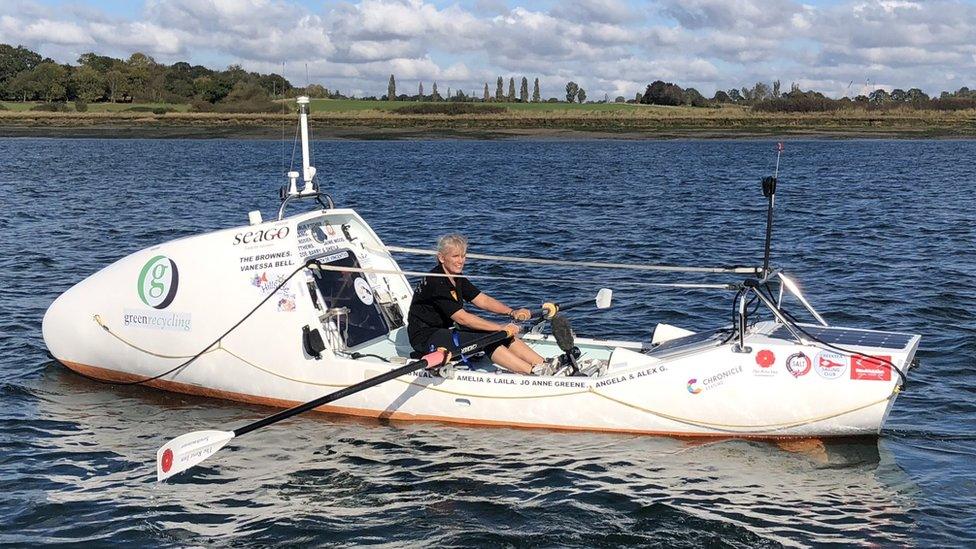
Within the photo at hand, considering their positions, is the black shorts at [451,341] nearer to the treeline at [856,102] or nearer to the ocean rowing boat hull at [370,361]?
the ocean rowing boat hull at [370,361]

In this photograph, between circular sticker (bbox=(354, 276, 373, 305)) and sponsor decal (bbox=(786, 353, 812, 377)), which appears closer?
sponsor decal (bbox=(786, 353, 812, 377))

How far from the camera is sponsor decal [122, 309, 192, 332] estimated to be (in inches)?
465

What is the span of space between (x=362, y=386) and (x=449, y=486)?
4.34 feet

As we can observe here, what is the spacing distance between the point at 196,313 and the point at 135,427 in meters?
1.42

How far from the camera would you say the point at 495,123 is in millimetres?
99250

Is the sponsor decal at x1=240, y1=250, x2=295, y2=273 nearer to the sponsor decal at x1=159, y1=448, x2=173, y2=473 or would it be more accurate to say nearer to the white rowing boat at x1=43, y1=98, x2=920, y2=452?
the white rowing boat at x1=43, y1=98, x2=920, y2=452

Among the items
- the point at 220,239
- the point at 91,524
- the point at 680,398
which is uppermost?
the point at 220,239

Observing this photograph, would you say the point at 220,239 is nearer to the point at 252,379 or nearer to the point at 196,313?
the point at 196,313

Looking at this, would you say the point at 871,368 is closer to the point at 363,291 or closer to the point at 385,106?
the point at 363,291

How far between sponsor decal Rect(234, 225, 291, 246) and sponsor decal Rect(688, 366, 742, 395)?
15.7 feet

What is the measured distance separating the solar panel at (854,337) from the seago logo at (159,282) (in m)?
6.68

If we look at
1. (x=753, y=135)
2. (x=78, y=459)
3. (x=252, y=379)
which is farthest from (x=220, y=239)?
(x=753, y=135)

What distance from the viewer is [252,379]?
11.7m

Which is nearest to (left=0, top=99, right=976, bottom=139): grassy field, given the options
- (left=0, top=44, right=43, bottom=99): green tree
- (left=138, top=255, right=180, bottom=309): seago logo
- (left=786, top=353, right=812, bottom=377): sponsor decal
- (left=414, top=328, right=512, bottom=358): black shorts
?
(left=0, top=44, right=43, bottom=99): green tree
